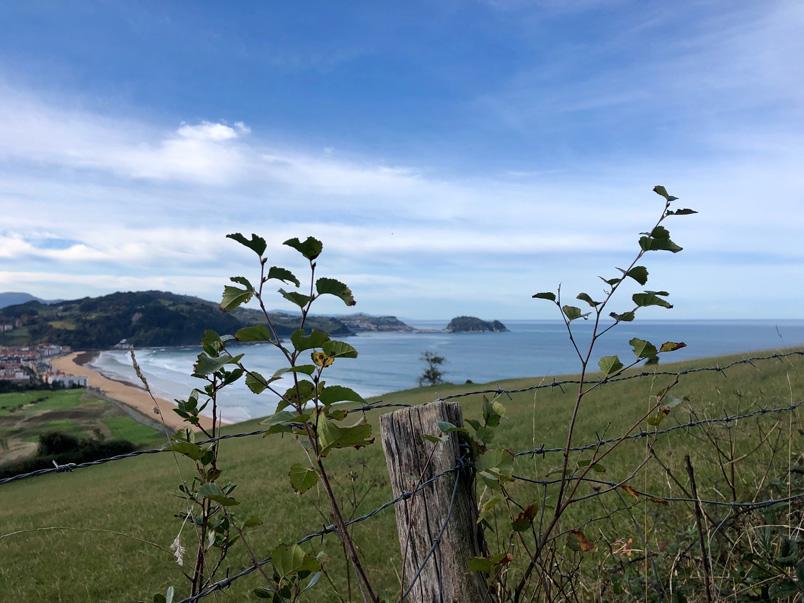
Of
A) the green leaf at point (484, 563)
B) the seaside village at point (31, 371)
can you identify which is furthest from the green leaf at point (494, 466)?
the seaside village at point (31, 371)

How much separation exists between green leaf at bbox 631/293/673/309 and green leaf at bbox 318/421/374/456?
81cm

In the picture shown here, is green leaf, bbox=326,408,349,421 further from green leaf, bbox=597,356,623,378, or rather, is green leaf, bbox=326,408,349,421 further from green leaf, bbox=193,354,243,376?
green leaf, bbox=597,356,623,378

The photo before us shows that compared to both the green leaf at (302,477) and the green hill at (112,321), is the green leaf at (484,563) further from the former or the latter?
the green hill at (112,321)

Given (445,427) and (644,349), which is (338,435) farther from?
(644,349)

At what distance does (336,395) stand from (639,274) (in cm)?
90

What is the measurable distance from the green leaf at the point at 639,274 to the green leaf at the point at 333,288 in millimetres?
809

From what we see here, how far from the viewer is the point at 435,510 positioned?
1.38 meters

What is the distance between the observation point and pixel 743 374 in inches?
435

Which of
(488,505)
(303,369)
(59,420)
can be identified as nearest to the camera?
(303,369)

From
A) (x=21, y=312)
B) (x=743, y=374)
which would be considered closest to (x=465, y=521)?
(x=743, y=374)

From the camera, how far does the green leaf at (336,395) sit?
3.31 feet

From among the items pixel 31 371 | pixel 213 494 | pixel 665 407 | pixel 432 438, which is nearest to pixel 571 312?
pixel 665 407

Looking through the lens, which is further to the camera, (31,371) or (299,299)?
(31,371)

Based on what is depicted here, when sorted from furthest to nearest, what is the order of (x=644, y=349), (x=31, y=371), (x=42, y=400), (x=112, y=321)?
(x=112, y=321) < (x=31, y=371) < (x=42, y=400) < (x=644, y=349)
